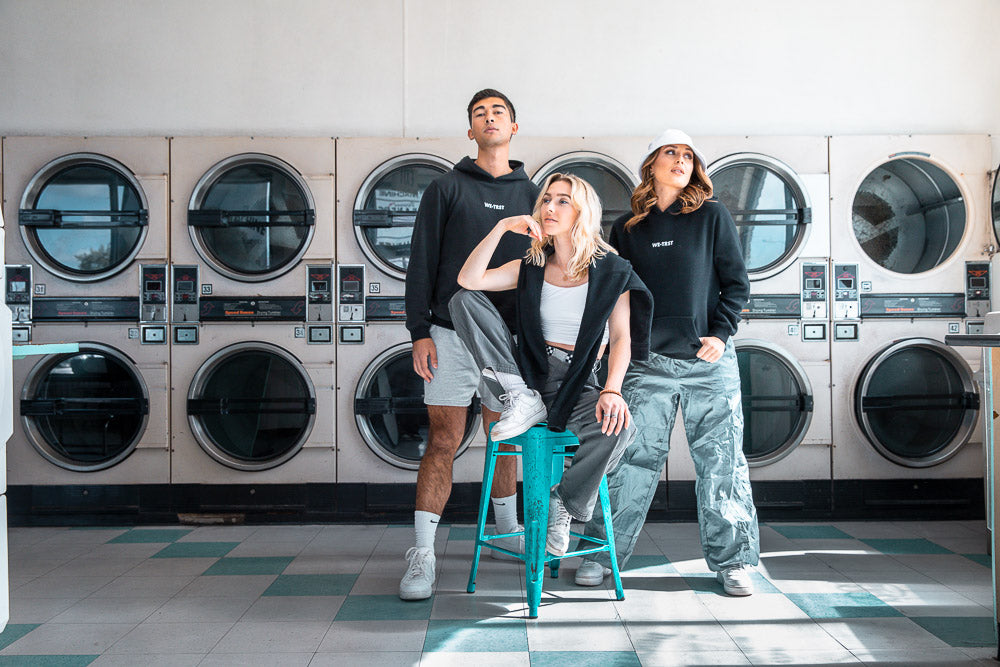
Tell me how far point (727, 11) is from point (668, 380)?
2243 mm

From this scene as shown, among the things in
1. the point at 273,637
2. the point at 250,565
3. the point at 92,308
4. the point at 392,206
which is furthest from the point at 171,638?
the point at 392,206

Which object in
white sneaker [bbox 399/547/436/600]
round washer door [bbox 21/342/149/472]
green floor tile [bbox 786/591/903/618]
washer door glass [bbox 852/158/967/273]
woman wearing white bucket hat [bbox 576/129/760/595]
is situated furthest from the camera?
washer door glass [bbox 852/158/967/273]

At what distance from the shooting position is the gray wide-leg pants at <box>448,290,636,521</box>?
2283 millimetres

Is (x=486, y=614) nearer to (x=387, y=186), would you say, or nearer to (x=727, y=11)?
(x=387, y=186)

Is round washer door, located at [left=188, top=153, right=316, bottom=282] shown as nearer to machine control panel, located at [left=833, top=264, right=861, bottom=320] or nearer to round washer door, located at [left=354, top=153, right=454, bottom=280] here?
round washer door, located at [left=354, top=153, right=454, bottom=280]

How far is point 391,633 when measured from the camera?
7.22 feet

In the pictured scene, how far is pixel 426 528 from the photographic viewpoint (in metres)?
2.61

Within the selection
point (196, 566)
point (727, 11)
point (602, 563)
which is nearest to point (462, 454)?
point (602, 563)

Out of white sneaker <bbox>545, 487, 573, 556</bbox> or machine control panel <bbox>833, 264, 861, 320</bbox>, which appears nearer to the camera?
white sneaker <bbox>545, 487, 573, 556</bbox>

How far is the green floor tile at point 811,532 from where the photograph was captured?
3312mm

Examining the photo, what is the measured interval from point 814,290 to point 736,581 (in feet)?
5.66

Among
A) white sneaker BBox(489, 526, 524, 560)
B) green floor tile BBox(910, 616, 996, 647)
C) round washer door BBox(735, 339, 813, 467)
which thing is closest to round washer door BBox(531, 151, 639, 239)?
round washer door BBox(735, 339, 813, 467)

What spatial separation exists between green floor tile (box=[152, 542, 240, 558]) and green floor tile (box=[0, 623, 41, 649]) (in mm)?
776

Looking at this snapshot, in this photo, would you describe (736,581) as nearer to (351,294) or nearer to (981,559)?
(981,559)
